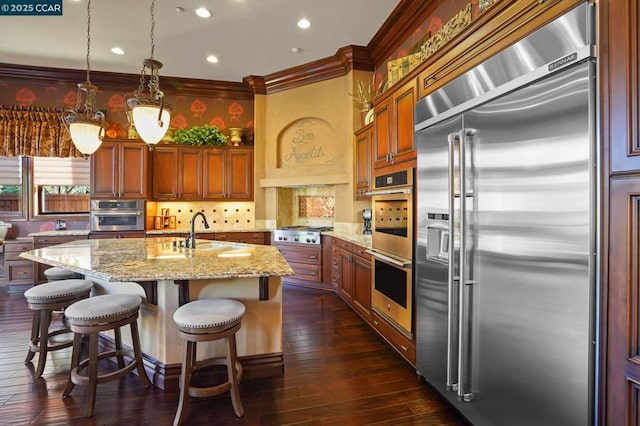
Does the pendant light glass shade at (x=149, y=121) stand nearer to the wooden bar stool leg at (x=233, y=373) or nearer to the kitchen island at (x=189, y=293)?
the kitchen island at (x=189, y=293)

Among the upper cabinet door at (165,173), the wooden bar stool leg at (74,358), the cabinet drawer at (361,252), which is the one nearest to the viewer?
the wooden bar stool leg at (74,358)

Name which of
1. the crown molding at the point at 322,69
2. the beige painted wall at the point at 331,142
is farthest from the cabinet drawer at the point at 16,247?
the crown molding at the point at 322,69

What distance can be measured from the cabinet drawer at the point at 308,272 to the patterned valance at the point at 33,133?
4.13 m

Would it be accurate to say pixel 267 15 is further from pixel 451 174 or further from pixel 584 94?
pixel 584 94

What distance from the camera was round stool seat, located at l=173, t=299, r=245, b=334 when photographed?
1.94m

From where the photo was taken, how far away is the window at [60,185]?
17.8 ft

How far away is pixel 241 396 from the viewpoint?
90.4 inches

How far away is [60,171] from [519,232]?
6.66 m

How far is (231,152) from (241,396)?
4.43 metres

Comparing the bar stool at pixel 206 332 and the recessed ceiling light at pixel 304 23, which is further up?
the recessed ceiling light at pixel 304 23

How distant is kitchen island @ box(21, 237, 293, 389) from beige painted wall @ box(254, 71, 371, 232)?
2.52 metres

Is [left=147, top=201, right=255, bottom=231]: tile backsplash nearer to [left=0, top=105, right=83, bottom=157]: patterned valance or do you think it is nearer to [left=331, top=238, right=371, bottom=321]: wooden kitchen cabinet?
[left=0, top=105, right=83, bottom=157]: patterned valance

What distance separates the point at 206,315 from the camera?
2008 mm

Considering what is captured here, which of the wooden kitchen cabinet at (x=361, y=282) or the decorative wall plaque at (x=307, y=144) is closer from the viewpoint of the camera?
the wooden kitchen cabinet at (x=361, y=282)
